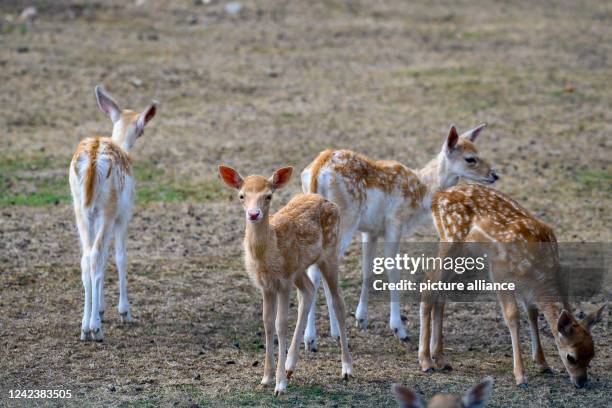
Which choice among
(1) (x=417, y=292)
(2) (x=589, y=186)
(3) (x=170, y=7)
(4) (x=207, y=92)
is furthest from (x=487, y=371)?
(3) (x=170, y=7)

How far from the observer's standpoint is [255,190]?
25.6 ft

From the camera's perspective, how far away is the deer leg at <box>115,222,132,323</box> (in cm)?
955

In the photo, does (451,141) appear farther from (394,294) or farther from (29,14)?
(29,14)

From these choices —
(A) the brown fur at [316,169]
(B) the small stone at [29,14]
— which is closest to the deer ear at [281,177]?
(A) the brown fur at [316,169]

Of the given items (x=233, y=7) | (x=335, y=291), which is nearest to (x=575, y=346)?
(x=335, y=291)

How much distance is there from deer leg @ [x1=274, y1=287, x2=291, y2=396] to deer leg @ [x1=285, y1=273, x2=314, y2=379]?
0.15m

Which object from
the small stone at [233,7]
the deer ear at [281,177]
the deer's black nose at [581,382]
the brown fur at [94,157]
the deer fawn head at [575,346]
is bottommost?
the deer's black nose at [581,382]

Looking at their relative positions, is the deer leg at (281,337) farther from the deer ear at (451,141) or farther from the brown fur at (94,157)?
the deer ear at (451,141)

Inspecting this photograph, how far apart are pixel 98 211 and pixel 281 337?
7.78 ft

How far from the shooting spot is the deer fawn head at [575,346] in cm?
805

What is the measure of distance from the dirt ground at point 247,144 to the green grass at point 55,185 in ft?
0.13

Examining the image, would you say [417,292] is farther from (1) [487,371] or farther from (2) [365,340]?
(1) [487,371]

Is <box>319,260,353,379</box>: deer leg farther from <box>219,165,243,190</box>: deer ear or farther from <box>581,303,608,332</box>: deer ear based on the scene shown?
<box>581,303,608,332</box>: deer ear

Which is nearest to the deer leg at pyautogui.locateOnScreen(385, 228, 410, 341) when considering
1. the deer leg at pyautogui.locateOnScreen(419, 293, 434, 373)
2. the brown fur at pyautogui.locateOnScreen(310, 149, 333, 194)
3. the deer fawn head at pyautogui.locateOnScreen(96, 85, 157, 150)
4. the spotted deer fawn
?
the spotted deer fawn
